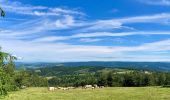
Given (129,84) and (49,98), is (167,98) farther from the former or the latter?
(129,84)

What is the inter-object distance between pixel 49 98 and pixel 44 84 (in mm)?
100704

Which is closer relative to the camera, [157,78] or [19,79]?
[19,79]

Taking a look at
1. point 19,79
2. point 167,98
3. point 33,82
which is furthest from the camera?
point 33,82

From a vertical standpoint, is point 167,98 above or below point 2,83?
below

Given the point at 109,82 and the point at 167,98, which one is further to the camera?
the point at 109,82

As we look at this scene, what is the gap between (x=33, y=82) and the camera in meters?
161

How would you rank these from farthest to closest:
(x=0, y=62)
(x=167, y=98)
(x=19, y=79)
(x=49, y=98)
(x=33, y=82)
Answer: (x=33, y=82)
(x=19, y=79)
(x=49, y=98)
(x=167, y=98)
(x=0, y=62)

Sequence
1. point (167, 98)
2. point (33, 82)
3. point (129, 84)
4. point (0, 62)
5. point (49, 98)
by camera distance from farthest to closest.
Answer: point (33, 82), point (129, 84), point (49, 98), point (167, 98), point (0, 62)

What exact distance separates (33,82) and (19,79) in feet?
156

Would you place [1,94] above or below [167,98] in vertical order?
above

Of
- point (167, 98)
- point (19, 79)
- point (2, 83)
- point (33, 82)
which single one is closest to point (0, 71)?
point (2, 83)

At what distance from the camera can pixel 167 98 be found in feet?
190

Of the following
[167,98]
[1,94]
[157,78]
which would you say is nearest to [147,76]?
[157,78]

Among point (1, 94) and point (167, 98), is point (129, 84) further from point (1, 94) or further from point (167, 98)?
point (1, 94)
